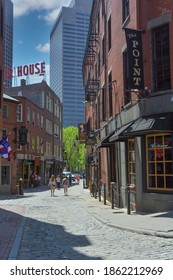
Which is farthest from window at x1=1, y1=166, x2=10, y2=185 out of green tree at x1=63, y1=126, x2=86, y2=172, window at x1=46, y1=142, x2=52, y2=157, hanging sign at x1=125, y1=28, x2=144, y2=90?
green tree at x1=63, y1=126, x2=86, y2=172

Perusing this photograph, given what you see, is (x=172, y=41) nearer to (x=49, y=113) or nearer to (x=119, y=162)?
(x=119, y=162)

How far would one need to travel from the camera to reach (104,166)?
24625 millimetres

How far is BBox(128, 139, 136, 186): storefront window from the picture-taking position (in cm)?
1658

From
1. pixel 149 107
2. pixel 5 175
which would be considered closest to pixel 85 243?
pixel 149 107

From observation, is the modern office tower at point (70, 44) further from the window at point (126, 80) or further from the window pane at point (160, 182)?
the window pane at point (160, 182)

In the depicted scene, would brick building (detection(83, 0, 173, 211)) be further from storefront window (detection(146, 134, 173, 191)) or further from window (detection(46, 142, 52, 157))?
window (detection(46, 142, 52, 157))

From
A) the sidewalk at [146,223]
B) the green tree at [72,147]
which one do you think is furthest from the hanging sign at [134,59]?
the green tree at [72,147]

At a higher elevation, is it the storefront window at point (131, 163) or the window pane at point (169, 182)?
the storefront window at point (131, 163)

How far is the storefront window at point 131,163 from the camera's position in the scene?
16.6m

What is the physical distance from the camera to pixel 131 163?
1692cm

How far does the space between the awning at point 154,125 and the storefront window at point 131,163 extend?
6.79 ft

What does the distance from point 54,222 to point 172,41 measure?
305 inches
